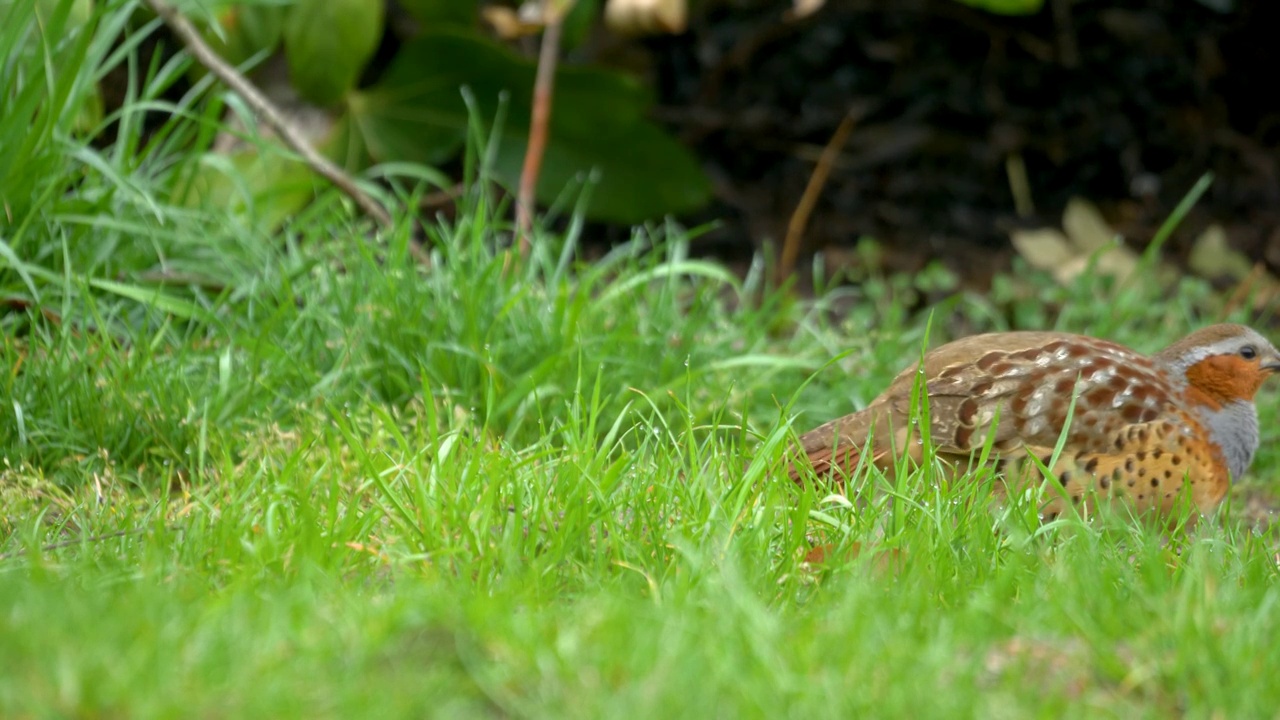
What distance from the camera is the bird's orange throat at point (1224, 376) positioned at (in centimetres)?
412

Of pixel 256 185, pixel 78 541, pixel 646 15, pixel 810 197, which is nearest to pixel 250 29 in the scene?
pixel 256 185

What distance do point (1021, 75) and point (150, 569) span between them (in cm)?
574

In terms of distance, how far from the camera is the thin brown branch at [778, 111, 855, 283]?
6.83 metres

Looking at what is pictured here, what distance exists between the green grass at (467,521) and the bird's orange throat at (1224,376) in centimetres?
34

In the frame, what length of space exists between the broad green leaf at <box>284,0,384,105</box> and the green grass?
28.2 inches

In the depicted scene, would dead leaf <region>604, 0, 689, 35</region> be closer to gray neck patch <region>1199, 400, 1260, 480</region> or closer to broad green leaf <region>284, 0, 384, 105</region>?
broad green leaf <region>284, 0, 384, 105</region>

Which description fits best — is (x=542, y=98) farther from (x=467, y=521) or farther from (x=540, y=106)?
(x=467, y=521)

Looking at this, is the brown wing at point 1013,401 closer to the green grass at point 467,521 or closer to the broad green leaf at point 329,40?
the green grass at point 467,521

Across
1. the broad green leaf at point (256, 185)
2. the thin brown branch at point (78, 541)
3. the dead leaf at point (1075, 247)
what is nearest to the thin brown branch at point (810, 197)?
the dead leaf at point (1075, 247)

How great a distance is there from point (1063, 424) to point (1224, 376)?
0.71m

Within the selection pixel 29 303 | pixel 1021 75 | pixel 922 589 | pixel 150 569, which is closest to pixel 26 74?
pixel 29 303

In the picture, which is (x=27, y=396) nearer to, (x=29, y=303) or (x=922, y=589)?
(x=29, y=303)

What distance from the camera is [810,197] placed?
22.9 ft

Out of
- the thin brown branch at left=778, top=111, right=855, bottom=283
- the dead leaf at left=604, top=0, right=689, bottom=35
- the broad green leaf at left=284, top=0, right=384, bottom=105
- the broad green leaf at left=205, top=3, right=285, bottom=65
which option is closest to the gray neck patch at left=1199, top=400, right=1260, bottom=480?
the dead leaf at left=604, top=0, right=689, bottom=35
